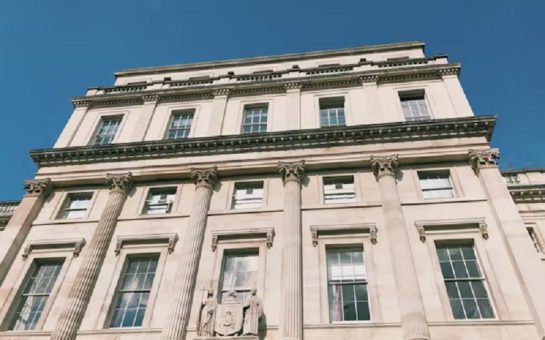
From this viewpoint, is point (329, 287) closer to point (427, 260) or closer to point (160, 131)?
point (427, 260)

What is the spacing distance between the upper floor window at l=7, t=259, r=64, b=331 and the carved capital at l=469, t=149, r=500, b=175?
844 inches

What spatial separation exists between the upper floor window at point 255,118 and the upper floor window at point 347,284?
32.3 feet

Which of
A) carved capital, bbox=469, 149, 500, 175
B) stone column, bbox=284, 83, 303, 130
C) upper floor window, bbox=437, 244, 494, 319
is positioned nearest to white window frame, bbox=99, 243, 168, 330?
stone column, bbox=284, 83, 303, 130

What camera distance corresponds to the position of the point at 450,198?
63.8ft

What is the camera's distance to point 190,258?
727 inches

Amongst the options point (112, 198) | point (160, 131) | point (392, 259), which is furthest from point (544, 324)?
point (160, 131)

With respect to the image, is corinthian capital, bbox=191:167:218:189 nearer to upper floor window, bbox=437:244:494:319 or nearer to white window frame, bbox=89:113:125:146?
white window frame, bbox=89:113:125:146

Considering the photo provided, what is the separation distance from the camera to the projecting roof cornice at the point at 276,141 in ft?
70.5

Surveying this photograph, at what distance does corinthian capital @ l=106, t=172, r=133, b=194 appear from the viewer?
22453 millimetres

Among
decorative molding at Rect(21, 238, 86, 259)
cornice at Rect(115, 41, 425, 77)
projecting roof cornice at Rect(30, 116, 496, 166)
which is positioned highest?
cornice at Rect(115, 41, 425, 77)

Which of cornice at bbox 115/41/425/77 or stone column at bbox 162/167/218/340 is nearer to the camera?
stone column at bbox 162/167/218/340

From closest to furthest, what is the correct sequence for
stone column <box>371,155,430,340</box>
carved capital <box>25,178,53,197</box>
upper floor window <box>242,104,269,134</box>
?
1. stone column <box>371,155,430,340</box>
2. carved capital <box>25,178,53,197</box>
3. upper floor window <box>242,104,269,134</box>

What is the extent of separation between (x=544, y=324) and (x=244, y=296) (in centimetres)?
1143

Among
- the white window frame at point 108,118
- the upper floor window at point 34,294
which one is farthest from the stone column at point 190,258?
the white window frame at point 108,118
